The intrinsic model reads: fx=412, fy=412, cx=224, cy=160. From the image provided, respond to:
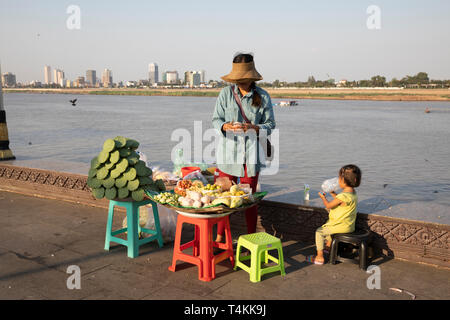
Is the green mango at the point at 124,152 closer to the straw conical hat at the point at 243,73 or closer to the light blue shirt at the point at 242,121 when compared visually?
the light blue shirt at the point at 242,121

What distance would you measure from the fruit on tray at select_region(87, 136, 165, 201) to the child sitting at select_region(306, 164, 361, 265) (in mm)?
1810

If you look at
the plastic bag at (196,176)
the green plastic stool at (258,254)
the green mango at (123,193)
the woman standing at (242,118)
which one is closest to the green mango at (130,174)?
the green mango at (123,193)

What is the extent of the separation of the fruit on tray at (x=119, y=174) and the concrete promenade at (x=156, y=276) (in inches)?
25.8

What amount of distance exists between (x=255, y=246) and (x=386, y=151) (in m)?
12.0

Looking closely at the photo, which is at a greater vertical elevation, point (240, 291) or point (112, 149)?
point (112, 149)

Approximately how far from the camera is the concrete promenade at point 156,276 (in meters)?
3.40

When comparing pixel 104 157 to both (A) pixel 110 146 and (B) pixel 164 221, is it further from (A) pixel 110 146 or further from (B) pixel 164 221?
(B) pixel 164 221

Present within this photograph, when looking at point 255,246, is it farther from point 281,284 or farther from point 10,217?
point 10,217

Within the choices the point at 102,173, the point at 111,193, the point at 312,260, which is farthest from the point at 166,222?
the point at 312,260

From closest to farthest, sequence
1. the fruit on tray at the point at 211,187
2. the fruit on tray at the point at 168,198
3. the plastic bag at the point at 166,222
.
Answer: the fruit on tray at the point at 168,198, the fruit on tray at the point at 211,187, the plastic bag at the point at 166,222

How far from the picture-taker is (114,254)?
168 inches

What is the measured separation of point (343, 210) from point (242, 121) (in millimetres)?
1332

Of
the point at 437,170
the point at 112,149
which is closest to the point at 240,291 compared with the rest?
the point at 112,149

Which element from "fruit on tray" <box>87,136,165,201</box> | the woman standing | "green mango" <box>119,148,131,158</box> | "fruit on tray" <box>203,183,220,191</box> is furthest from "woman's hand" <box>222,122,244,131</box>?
"green mango" <box>119,148,131,158</box>
